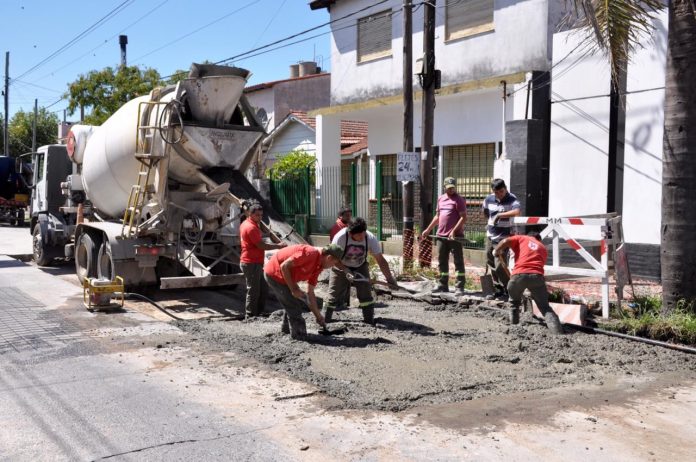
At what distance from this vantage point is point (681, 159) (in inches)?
314

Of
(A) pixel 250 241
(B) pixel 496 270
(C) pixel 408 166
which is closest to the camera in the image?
(A) pixel 250 241

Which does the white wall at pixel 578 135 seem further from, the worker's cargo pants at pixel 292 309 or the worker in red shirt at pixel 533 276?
the worker's cargo pants at pixel 292 309

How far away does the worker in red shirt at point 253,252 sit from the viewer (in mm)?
9117

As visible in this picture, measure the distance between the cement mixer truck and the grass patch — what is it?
4.39 meters

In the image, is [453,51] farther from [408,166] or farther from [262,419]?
[262,419]

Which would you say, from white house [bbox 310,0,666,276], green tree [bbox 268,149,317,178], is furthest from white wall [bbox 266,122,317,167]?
white house [bbox 310,0,666,276]

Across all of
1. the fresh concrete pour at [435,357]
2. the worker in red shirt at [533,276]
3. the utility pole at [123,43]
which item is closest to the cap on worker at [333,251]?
the fresh concrete pour at [435,357]

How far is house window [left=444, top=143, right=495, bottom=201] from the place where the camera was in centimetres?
1697

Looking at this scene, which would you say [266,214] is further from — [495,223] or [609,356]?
[609,356]

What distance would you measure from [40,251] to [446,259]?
30.2 feet

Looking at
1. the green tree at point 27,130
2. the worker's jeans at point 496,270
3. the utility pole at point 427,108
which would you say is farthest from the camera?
the green tree at point 27,130

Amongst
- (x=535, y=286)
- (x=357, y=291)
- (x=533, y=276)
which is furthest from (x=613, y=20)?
(x=357, y=291)

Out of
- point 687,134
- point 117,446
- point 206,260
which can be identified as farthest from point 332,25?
point 117,446

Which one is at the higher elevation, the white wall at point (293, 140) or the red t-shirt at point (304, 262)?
the white wall at point (293, 140)
